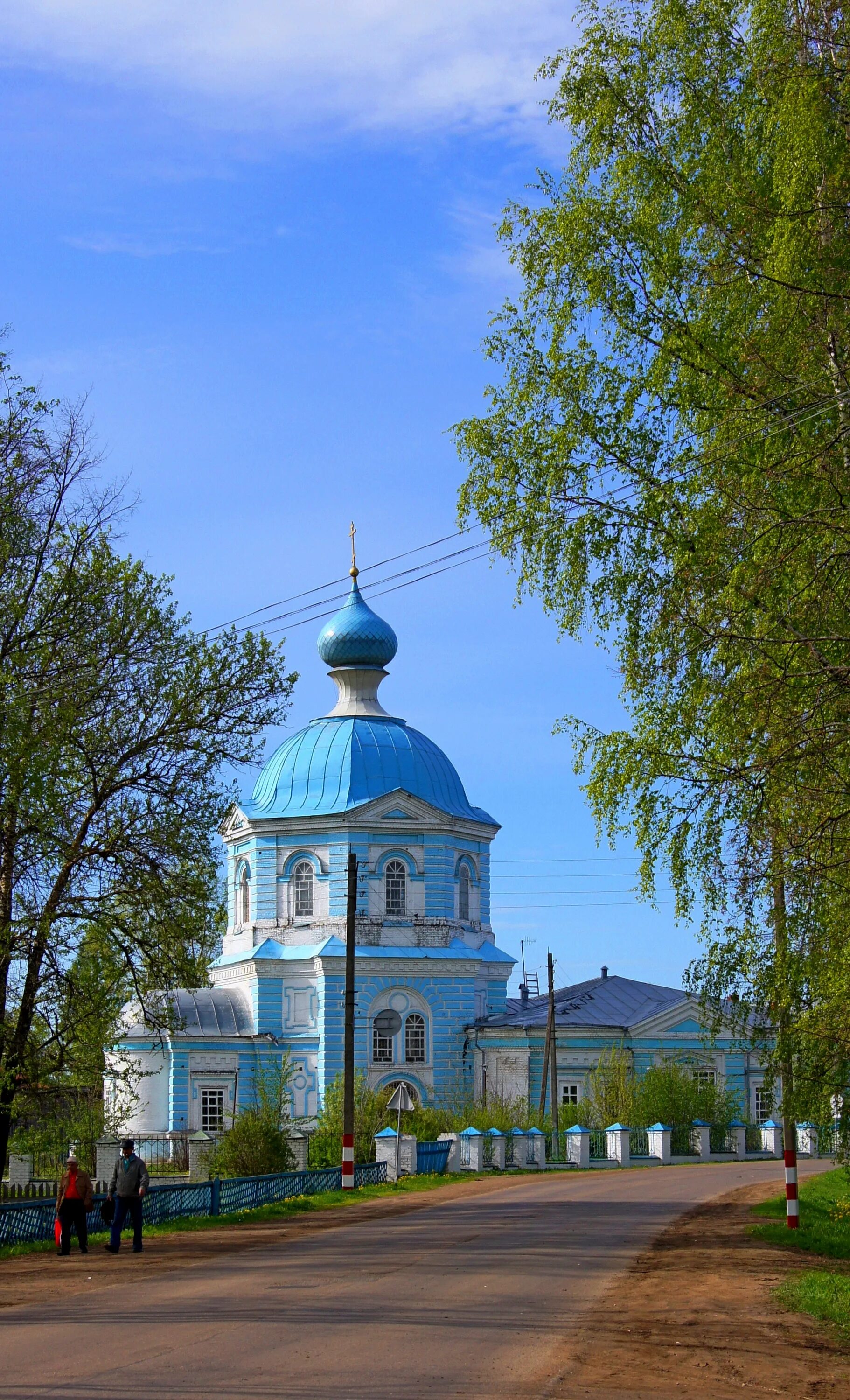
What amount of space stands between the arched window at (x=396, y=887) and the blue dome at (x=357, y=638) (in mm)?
7322

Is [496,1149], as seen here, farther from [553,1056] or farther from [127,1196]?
[127,1196]

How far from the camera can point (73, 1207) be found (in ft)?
59.2

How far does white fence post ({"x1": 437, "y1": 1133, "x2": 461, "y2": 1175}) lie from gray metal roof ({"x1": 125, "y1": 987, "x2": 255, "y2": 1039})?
450 inches

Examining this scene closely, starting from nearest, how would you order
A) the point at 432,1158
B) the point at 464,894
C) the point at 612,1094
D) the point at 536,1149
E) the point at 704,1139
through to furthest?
the point at 432,1158
the point at 536,1149
the point at 704,1139
the point at 612,1094
the point at 464,894

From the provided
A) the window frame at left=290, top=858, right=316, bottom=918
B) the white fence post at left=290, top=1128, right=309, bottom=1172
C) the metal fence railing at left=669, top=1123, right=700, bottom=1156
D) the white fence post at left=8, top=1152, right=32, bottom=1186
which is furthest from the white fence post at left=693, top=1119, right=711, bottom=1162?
the white fence post at left=8, top=1152, right=32, bottom=1186

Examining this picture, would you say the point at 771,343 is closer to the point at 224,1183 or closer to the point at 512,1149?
the point at 224,1183

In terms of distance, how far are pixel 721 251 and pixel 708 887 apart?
5.77 m

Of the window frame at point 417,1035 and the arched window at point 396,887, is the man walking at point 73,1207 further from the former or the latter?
the arched window at point 396,887

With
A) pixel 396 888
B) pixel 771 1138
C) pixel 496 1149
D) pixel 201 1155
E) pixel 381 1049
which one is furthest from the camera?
pixel 396 888

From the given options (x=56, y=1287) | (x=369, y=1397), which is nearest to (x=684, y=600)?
(x=369, y=1397)

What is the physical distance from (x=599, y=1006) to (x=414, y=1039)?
6.49 meters

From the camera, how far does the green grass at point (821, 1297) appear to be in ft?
40.5

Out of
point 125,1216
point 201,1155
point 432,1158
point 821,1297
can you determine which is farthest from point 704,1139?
point 821,1297

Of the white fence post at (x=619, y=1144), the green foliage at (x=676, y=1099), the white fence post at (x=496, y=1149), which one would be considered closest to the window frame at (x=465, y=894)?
the green foliage at (x=676, y=1099)
